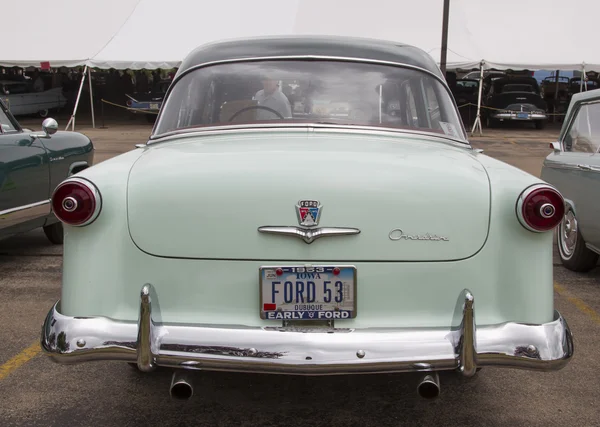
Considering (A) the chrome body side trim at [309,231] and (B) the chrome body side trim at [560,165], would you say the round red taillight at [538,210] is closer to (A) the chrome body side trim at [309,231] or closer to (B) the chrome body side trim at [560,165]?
(A) the chrome body side trim at [309,231]

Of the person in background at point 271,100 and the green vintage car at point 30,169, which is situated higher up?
the person in background at point 271,100

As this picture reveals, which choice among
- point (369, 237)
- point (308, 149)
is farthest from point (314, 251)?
point (308, 149)

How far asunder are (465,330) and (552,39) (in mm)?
20174

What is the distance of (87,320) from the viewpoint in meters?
2.97

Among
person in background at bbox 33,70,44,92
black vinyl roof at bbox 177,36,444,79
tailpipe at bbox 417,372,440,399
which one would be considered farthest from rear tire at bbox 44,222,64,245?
person in background at bbox 33,70,44,92

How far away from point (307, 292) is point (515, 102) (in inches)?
875

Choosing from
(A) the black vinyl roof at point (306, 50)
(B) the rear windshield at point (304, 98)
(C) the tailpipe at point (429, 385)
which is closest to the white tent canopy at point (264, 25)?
(A) the black vinyl roof at point (306, 50)

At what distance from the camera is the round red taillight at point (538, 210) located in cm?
296

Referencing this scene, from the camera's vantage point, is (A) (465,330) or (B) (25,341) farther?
(B) (25,341)

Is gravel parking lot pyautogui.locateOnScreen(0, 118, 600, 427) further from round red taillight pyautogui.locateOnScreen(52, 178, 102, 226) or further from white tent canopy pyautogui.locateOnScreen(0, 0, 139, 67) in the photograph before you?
white tent canopy pyautogui.locateOnScreen(0, 0, 139, 67)

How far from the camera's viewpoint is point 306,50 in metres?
4.10

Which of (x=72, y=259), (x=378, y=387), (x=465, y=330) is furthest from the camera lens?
(x=378, y=387)

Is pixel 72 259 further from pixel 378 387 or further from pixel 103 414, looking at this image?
pixel 378 387

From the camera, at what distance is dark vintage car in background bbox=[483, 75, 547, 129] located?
23203 mm
